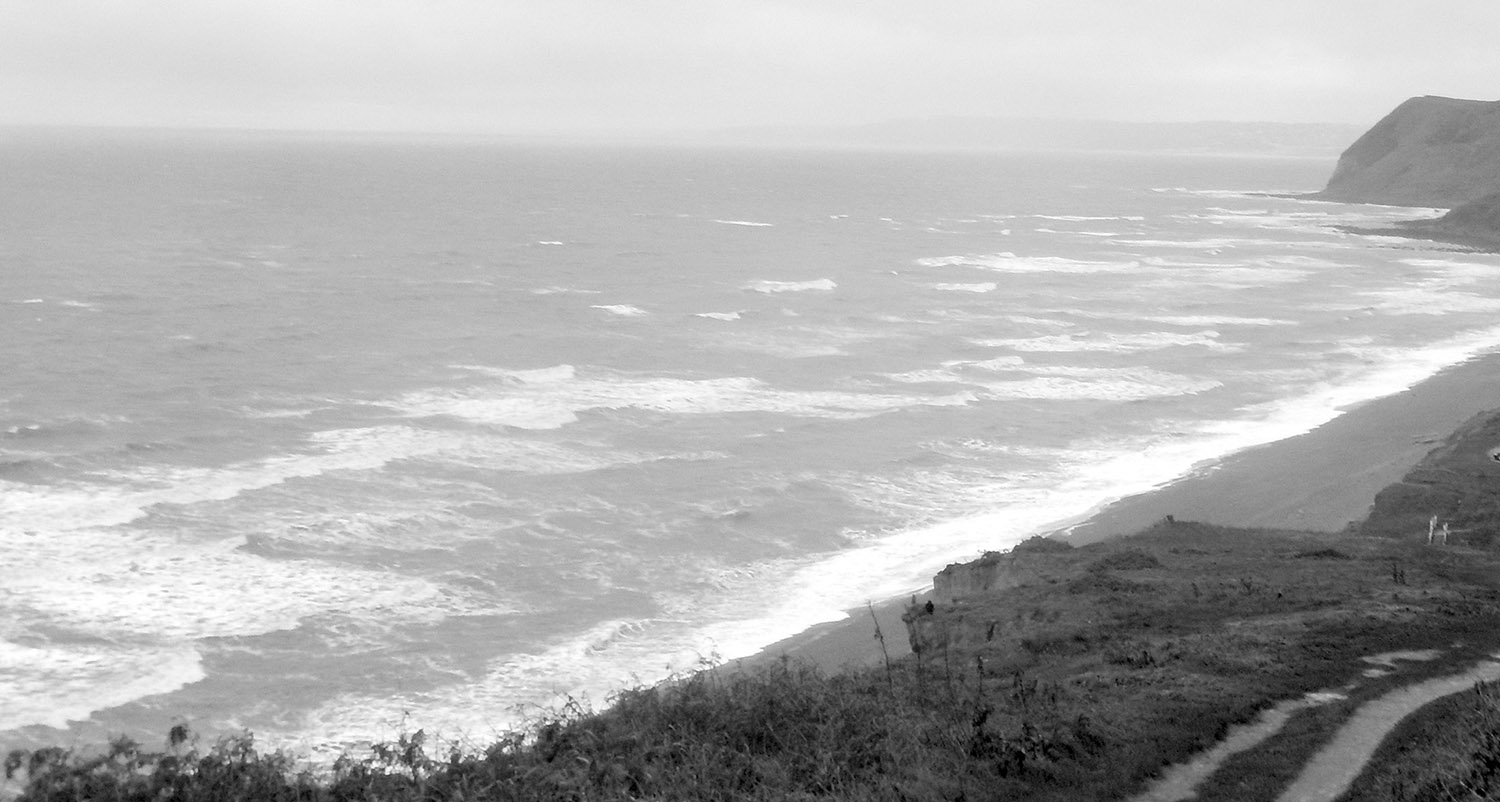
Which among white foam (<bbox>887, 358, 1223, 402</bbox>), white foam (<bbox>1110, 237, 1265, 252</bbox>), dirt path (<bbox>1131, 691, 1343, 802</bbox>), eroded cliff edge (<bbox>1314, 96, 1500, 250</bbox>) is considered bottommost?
white foam (<bbox>887, 358, 1223, 402</bbox>)

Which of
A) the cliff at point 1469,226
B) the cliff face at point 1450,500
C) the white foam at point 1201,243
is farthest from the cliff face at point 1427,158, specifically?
the cliff face at point 1450,500

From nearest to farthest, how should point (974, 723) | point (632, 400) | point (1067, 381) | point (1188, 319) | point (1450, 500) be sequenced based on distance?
point (974, 723) → point (1450, 500) → point (632, 400) → point (1067, 381) → point (1188, 319)

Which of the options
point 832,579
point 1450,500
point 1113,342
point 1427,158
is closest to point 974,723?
point 832,579

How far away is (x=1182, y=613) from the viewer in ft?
54.6

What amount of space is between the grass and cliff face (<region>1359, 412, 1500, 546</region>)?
499cm

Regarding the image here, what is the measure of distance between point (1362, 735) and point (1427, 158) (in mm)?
142446

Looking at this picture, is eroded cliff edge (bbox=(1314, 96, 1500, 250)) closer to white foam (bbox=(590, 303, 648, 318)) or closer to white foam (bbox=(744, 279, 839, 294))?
white foam (bbox=(744, 279, 839, 294))

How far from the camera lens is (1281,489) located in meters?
28.1

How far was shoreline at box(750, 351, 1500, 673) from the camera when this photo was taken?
66.7ft

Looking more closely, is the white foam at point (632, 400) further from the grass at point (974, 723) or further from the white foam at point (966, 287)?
the white foam at point (966, 287)

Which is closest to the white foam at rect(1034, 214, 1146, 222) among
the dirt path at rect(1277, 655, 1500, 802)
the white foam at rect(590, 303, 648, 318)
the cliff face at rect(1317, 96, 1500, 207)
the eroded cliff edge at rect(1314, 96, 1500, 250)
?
the eroded cliff edge at rect(1314, 96, 1500, 250)

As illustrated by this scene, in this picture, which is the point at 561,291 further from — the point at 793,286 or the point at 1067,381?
the point at 1067,381

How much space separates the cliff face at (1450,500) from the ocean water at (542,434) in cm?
580

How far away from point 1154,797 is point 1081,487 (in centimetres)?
1901
